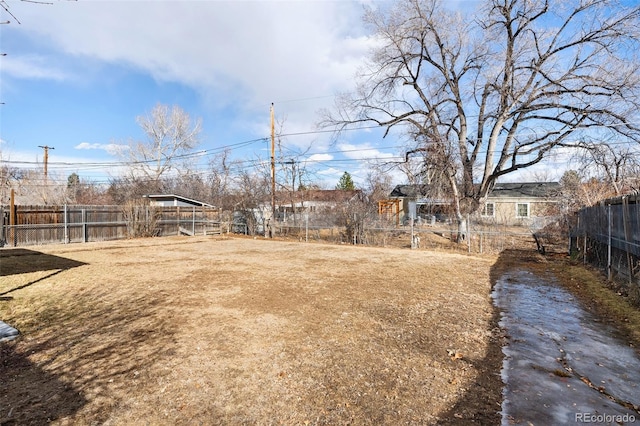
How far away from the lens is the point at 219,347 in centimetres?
399

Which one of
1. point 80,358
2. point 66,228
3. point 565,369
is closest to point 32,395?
point 80,358

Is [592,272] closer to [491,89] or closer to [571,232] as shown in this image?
[571,232]

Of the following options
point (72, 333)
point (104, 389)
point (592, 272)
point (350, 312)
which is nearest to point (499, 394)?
point (350, 312)

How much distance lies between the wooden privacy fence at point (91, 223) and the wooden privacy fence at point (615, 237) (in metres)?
19.1

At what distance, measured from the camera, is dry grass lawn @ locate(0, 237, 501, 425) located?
2742mm

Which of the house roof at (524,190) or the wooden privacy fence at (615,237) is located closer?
the wooden privacy fence at (615,237)

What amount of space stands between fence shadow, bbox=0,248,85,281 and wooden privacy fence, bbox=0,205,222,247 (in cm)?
220

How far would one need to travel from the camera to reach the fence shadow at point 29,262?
9.09 meters

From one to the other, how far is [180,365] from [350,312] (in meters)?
2.76

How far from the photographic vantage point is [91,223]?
1714 cm

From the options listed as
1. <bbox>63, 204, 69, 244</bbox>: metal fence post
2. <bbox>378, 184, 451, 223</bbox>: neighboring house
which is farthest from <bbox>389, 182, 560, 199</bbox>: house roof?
<bbox>63, 204, 69, 244</bbox>: metal fence post

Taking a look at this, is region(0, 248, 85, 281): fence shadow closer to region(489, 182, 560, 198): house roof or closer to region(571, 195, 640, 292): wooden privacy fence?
region(571, 195, 640, 292): wooden privacy fence

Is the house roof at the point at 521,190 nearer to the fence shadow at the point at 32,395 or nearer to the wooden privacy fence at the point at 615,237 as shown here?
the wooden privacy fence at the point at 615,237

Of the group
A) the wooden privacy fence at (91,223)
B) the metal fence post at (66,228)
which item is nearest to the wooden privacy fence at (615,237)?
the wooden privacy fence at (91,223)
